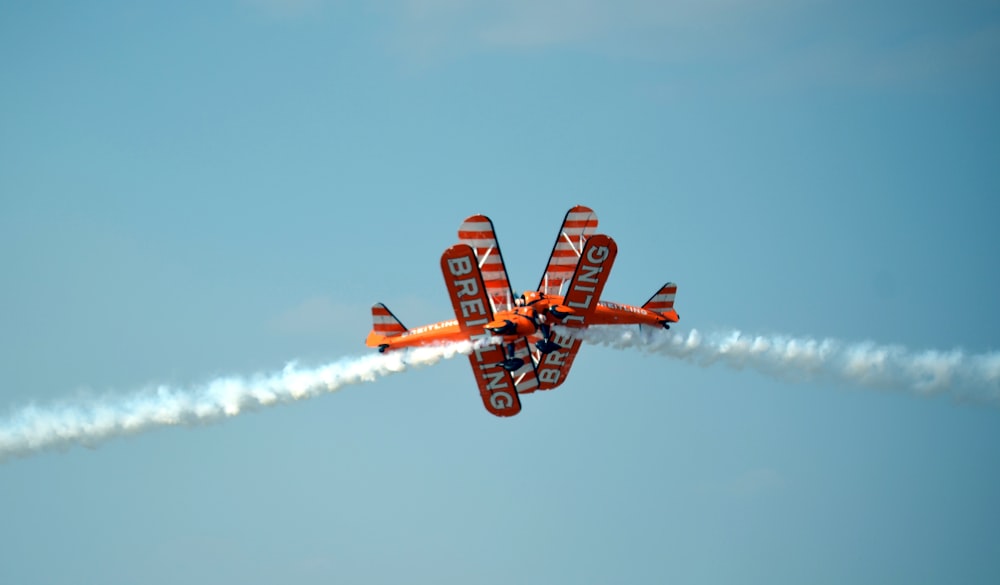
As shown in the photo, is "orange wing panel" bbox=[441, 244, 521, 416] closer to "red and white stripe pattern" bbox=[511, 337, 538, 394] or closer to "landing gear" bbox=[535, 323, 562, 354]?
"landing gear" bbox=[535, 323, 562, 354]

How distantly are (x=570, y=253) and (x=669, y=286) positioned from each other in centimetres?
557

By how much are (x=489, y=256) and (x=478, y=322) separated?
115 inches

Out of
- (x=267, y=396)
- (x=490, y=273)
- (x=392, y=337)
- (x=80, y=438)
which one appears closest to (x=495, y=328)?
(x=490, y=273)

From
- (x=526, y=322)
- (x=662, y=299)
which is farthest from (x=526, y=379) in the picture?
(x=662, y=299)

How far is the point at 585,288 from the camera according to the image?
2564 inches

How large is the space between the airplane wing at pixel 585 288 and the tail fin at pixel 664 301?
15.4ft

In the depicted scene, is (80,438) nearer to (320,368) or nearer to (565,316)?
(320,368)

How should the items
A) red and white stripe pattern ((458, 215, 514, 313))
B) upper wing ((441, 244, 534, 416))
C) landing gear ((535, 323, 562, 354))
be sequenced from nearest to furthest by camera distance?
upper wing ((441, 244, 534, 416)) < red and white stripe pattern ((458, 215, 514, 313)) < landing gear ((535, 323, 562, 354))

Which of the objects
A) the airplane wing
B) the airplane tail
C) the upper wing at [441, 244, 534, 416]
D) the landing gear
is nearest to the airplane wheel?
the landing gear

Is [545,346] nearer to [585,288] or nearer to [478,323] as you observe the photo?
[585,288]

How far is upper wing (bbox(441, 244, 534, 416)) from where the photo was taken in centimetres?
6341

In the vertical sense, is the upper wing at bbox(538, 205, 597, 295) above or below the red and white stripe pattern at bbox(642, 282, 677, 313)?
above

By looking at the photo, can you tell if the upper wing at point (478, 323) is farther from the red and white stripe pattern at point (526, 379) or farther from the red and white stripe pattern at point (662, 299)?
the red and white stripe pattern at point (662, 299)

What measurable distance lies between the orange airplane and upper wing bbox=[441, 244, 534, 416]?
0.04m
